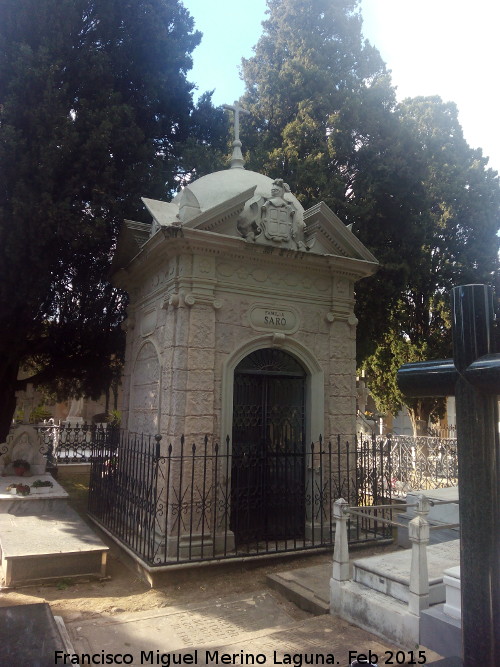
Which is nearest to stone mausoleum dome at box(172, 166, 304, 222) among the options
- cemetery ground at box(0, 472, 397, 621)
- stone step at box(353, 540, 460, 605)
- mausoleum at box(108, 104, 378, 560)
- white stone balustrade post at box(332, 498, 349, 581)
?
mausoleum at box(108, 104, 378, 560)

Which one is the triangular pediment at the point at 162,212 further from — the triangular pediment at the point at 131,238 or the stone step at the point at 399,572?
the stone step at the point at 399,572

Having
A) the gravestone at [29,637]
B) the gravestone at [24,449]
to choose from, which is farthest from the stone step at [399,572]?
the gravestone at [24,449]

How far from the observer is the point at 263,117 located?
15672 millimetres

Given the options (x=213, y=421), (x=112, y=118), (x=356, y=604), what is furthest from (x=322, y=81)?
(x=356, y=604)

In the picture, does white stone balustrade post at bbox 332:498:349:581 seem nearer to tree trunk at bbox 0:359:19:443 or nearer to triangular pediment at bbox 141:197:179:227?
triangular pediment at bbox 141:197:179:227

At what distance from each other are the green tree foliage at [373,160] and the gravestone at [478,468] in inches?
443

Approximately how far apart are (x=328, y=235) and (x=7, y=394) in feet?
28.2

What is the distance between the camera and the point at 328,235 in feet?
27.4

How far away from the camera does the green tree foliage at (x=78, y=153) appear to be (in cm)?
931

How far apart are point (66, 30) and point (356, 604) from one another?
11251 millimetres

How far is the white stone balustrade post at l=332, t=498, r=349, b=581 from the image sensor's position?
194 inches

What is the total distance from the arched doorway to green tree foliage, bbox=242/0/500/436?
5848mm

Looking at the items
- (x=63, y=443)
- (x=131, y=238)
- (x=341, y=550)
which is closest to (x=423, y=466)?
(x=341, y=550)

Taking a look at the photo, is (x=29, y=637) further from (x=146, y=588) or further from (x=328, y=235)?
(x=328, y=235)
